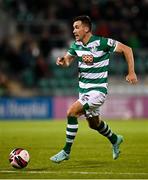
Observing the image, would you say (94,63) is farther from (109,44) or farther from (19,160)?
(19,160)

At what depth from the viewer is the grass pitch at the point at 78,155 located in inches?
373

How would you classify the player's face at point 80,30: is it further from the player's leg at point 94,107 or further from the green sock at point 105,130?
the green sock at point 105,130

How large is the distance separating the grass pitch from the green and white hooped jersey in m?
1.20

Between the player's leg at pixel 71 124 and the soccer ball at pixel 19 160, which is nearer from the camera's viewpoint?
the soccer ball at pixel 19 160

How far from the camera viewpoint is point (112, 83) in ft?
84.9

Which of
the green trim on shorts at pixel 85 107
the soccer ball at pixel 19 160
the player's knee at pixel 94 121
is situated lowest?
the soccer ball at pixel 19 160

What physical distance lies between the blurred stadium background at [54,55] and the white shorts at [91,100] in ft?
46.6

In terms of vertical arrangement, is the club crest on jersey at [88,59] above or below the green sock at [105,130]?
above

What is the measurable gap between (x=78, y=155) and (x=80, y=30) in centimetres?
239

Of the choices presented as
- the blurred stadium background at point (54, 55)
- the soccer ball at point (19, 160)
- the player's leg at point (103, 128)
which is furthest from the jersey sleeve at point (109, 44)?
the blurred stadium background at point (54, 55)

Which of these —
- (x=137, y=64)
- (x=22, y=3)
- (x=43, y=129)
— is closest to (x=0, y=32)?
(x=22, y=3)

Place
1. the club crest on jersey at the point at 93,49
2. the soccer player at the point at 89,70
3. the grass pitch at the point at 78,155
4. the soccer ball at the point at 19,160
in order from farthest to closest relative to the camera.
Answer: the club crest on jersey at the point at 93,49
the soccer player at the point at 89,70
the soccer ball at the point at 19,160
the grass pitch at the point at 78,155

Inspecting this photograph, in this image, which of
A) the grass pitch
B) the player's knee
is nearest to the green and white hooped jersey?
the player's knee

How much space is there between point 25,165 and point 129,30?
56.3 ft
